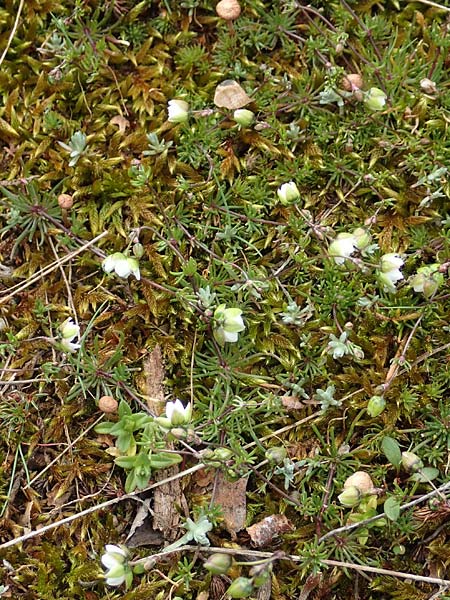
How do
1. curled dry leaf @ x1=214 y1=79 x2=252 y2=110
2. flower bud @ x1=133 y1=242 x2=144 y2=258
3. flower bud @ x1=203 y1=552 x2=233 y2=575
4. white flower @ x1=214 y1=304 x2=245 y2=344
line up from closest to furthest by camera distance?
flower bud @ x1=203 y1=552 x2=233 y2=575
white flower @ x1=214 y1=304 x2=245 y2=344
flower bud @ x1=133 y1=242 x2=144 y2=258
curled dry leaf @ x1=214 y1=79 x2=252 y2=110

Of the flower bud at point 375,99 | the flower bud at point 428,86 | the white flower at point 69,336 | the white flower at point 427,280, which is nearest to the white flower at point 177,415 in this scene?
the white flower at point 69,336

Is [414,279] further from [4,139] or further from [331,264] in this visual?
[4,139]

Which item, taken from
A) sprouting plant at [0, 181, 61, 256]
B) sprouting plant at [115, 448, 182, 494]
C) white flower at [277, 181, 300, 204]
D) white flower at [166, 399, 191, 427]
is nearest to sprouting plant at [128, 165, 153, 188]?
sprouting plant at [0, 181, 61, 256]

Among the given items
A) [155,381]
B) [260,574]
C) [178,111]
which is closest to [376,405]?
[260,574]

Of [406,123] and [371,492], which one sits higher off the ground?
[406,123]

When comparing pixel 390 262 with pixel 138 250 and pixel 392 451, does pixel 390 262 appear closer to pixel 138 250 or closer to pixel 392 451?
pixel 392 451

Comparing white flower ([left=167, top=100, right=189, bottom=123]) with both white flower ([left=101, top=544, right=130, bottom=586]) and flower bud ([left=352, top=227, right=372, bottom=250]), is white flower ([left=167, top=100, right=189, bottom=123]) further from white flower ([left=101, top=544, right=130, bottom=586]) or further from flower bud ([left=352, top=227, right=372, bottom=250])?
white flower ([left=101, top=544, right=130, bottom=586])

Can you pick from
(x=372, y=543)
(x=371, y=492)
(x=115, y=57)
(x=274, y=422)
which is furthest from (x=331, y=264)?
(x=115, y=57)
